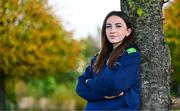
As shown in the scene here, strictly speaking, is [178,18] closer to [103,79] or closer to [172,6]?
[172,6]

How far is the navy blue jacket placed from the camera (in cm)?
429

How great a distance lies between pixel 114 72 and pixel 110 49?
13.7 inches

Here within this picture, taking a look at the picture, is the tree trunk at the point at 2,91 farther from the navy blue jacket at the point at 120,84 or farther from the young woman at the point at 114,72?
the navy blue jacket at the point at 120,84

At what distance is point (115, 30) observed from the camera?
A: 454 cm

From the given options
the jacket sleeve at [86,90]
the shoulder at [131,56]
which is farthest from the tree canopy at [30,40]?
the shoulder at [131,56]

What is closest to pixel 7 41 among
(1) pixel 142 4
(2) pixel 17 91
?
(2) pixel 17 91

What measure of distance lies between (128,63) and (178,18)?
18.5m

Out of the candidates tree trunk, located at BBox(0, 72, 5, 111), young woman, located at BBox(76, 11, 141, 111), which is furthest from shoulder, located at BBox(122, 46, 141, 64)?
tree trunk, located at BBox(0, 72, 5, 111)

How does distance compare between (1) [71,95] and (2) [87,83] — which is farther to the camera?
(1) [71,95]

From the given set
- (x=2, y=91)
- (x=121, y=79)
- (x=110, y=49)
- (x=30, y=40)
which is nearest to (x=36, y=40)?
(x=30, y=40)

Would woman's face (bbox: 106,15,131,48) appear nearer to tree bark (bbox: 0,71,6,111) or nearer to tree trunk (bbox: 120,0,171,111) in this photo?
tree trunk (bbox: 120,0,171,111)

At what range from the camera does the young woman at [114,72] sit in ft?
14.1

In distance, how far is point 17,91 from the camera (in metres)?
26.5

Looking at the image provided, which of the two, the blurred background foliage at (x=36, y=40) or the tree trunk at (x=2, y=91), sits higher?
the blurred background foliage at (x=36, y=40)
